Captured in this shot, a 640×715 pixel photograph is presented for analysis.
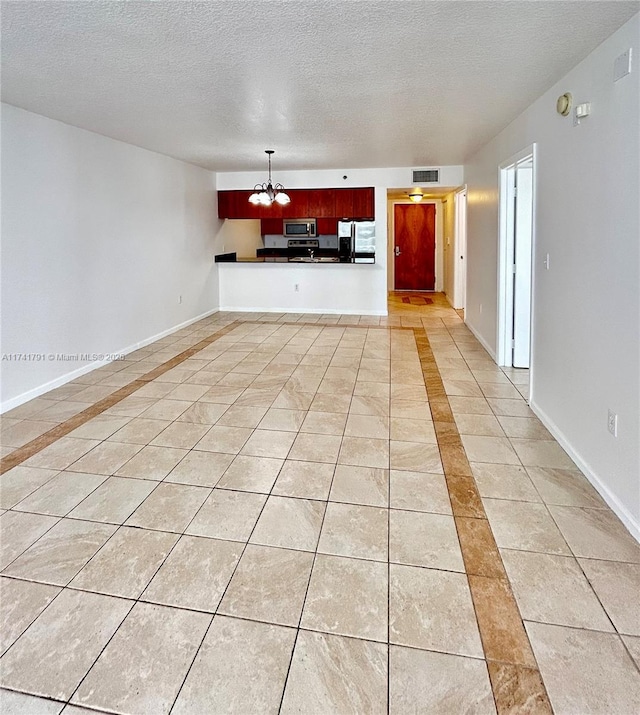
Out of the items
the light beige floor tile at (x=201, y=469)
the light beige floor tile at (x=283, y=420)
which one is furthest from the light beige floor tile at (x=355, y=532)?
the light beige floor tile at (x=283, y=420)

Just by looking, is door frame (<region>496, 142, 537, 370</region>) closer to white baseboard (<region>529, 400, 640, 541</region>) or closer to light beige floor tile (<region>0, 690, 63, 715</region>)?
white baseboard (<region>529, 400, 640, 541</region>)

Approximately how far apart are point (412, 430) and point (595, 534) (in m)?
1.41

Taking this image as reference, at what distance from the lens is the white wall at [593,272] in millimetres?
2314

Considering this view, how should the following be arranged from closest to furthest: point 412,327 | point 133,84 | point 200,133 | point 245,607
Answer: point 245,607, point 133,84, point 200,133, point 412,327

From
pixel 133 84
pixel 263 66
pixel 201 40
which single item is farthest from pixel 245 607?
pixel 133 84

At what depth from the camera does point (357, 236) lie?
826 cm

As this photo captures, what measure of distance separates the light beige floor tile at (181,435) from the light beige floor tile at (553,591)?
81.3 inches

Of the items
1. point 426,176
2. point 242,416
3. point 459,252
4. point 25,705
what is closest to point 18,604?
point 25,705

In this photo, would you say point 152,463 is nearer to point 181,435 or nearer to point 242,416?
→ point 181,435

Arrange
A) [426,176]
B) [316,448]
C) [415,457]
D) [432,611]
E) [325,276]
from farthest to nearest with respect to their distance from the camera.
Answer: [325,276]
[426,176]
[316,448]
[415,457]
[432,611]

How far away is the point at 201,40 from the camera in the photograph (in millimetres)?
2641

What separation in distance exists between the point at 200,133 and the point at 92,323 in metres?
2.23

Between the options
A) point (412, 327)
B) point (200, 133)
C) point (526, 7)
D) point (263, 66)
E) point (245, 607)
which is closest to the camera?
point (245, 607)

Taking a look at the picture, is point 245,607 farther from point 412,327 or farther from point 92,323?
point 412,327
